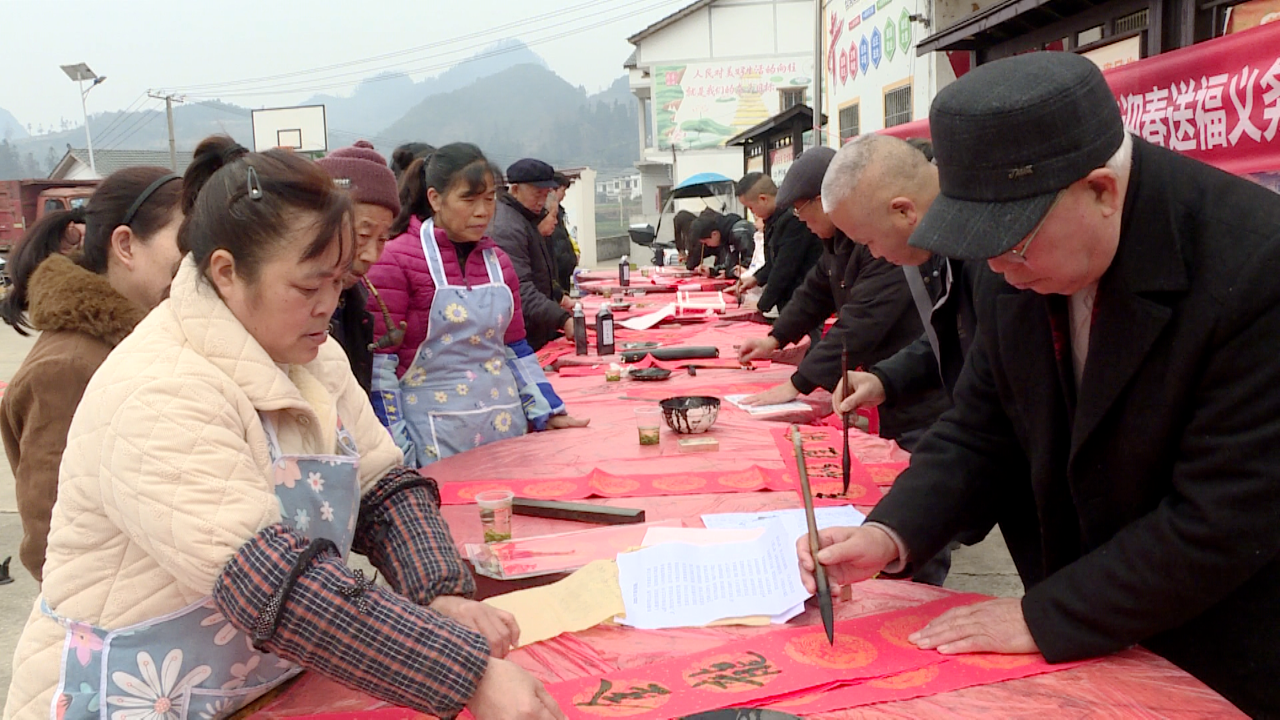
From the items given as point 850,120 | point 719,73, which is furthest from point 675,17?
point 850,120

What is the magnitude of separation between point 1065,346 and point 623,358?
2.94 metres

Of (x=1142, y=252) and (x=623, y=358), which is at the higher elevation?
(x=1142, y=252)

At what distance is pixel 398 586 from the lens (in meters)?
1.47

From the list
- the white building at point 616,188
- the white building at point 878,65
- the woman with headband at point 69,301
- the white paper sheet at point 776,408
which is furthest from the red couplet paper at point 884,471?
the white building at point 616,188

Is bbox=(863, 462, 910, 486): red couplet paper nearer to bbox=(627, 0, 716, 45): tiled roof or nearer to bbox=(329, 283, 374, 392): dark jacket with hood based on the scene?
bbox=(329, 283, 374, 392): dark jacket with hood

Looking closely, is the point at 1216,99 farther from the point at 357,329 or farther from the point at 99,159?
the point at 99,159

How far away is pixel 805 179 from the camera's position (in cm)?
389

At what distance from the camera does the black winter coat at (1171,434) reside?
1.14 metres

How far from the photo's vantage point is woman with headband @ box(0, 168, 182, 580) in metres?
1.64

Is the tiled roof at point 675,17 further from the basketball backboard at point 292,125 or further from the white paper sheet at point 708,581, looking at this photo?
the white paper sheet at point 708,581

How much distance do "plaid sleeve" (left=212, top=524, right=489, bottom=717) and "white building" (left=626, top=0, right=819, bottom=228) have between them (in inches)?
1082

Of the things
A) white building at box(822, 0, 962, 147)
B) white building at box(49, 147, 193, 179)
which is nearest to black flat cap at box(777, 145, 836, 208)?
white building at box(822, 0, 962, 147)

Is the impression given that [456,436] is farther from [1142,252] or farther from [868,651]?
[1142,252]

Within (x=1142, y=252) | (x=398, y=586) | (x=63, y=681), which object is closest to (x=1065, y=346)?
(x=1142, y=252)
